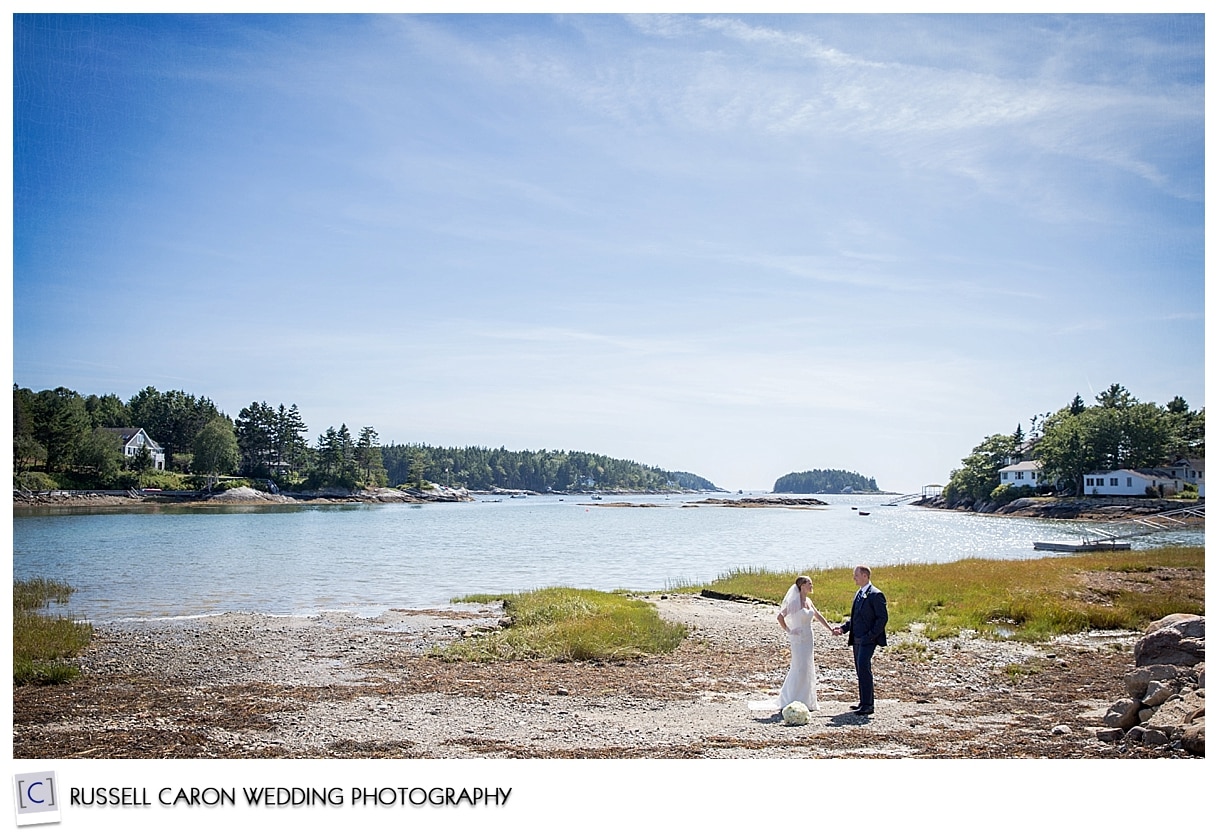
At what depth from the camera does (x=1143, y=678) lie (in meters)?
6.60

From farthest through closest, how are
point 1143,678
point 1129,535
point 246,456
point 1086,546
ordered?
point 246,456, point 1129,535, point 1086,546, point 1143,678

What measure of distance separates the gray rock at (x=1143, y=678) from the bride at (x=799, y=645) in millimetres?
2275

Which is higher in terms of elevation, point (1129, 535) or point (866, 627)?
point (866, 627)

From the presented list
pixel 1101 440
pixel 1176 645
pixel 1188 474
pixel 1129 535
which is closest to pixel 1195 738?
pixel 1176 645

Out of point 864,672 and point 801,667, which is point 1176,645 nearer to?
point 864,672

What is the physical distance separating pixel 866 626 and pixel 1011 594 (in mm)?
8803

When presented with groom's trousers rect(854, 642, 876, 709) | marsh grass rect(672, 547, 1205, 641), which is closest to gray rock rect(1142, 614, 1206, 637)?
marsh grass rect(672, 547, 1205, 641)

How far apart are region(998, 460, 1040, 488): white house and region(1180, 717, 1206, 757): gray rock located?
42708mm

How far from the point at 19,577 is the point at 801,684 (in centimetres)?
2030

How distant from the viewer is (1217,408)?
22.7 feet

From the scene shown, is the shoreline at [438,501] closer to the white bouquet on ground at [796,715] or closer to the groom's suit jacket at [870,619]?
the white bouquet on ground at [796,715]

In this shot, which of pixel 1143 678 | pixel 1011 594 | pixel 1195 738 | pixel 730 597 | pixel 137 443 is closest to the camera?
pixel 1195 738

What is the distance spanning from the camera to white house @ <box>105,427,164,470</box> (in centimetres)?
3250

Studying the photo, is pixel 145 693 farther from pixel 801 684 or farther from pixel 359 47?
pixel 359 47
